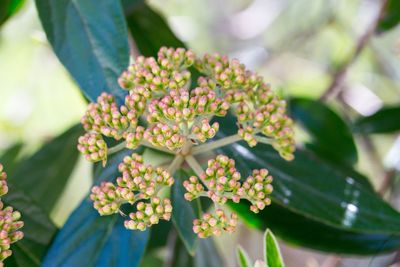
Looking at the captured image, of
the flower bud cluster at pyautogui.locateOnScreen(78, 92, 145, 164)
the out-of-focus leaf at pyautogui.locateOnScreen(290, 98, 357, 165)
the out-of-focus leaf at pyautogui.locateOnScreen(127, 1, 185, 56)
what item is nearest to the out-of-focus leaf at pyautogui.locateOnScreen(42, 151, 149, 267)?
the flower bud cluster at pyautogui.locateOnScreen(78, 92, 145, 164)

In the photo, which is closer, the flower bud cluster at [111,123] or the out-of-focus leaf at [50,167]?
the flower bud cluster at [111,123]

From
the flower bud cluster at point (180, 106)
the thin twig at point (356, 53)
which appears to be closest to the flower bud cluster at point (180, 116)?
the flower bud cluster at point (180, 106)

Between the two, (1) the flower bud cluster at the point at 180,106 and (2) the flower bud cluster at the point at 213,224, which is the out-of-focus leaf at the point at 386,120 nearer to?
(1) the flower bud cluster at the point at 180,106

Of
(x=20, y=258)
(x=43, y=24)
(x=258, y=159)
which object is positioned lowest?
(x=258, y=159)

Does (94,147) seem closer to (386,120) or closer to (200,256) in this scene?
(200,256)

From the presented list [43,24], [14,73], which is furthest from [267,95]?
[14,73]

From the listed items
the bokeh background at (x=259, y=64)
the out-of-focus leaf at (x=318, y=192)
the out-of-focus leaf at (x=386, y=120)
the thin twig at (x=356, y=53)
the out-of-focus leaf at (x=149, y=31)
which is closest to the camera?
the out-of-focus leaf at (x=318, y=192)

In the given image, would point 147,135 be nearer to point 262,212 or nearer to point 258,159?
→ point 258,159
